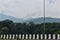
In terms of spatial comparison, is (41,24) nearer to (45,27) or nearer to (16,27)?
(45,27)

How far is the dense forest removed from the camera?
5277mm

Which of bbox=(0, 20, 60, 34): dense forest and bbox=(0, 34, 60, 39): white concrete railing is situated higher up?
bbox=(0, 20, 60, 34): dense forest

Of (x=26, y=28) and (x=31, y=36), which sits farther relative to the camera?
(x=31, y=36)

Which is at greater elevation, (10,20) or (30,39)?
(10,20)

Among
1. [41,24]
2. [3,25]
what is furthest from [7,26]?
[41,24]

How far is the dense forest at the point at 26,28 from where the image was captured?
5.28 meters

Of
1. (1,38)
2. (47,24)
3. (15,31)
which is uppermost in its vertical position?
(47,24)

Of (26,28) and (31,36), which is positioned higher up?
(26,28)

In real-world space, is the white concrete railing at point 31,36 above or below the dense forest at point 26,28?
below

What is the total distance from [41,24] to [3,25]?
134 cm

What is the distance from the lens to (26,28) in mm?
5586

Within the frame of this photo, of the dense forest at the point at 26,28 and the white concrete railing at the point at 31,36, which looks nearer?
the dense forest at the point at 26,28

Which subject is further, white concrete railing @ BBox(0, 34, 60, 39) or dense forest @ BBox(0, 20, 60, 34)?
white concrete railing @ BBox(0, 34, 60, 39)

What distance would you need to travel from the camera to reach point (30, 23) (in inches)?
218
